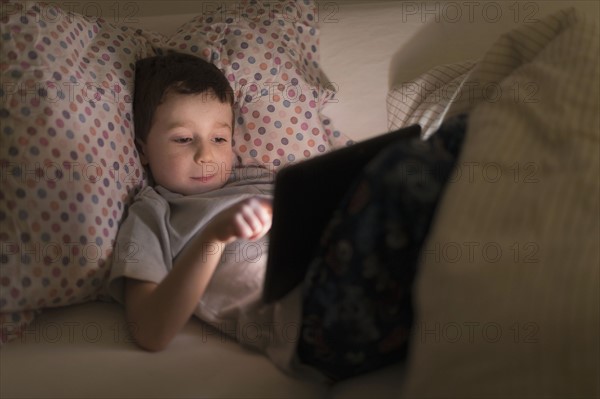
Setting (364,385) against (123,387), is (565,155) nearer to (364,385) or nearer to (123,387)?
(364,385)

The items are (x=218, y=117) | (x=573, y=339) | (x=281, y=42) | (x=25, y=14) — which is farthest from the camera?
(x=281, y=42)

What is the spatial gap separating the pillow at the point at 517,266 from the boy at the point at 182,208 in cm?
27

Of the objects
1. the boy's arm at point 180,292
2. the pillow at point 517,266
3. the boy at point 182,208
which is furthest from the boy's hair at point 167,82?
the pillow at point 517,266

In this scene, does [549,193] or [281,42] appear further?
[281,42]

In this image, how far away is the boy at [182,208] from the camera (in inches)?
32.5

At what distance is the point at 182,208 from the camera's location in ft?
3.44

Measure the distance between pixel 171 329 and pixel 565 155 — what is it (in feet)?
1.95

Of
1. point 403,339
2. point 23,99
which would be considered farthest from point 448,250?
point 23,99

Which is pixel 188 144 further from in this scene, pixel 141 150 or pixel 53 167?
pixel 53 167

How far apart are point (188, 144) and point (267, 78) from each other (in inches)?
10.4

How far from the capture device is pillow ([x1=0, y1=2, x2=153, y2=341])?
2.84 feet

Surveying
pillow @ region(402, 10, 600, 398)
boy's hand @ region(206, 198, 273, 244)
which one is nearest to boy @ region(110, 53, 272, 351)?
boy's hand @ region(206, 198, 273, 244)

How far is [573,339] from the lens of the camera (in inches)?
23.9

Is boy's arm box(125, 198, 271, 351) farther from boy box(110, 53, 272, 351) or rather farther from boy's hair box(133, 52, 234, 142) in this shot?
boy's hair box(133, 52, 234, 142)
